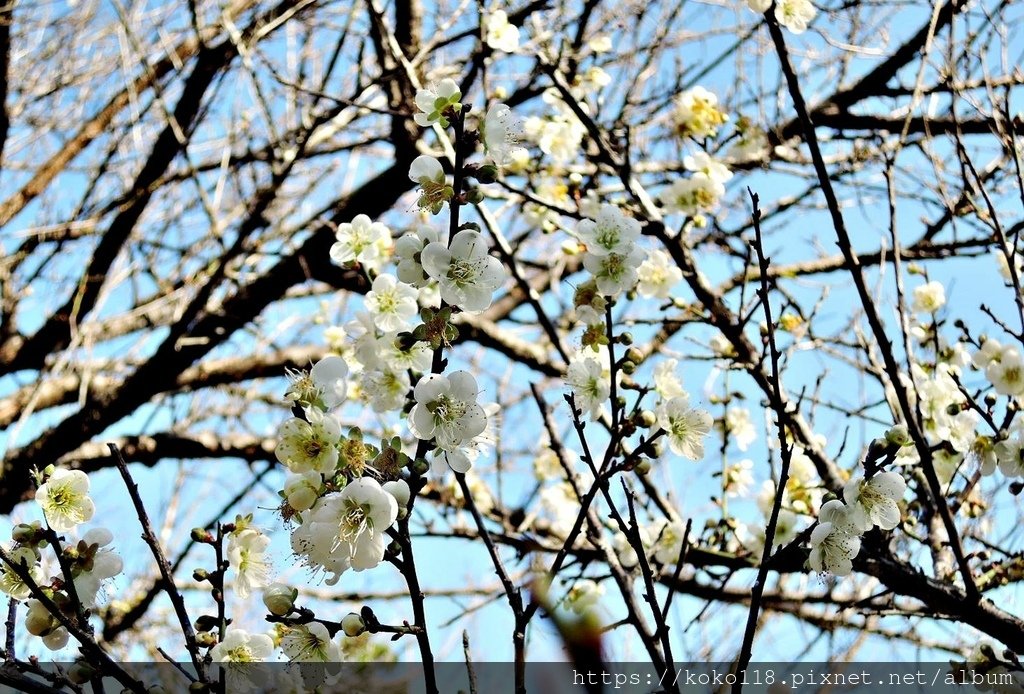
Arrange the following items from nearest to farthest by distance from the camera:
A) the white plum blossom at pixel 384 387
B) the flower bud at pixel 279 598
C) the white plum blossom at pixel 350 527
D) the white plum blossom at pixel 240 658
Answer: the white plum blossom at pixel 350 527 < the flower bud at pixel 279 598 < the white plum blossom at pixel 240 658 < the white plum blossom at pixel 384 387

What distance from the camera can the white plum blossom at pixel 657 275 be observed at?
2420 millimetres

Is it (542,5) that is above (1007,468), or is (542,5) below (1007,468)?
above

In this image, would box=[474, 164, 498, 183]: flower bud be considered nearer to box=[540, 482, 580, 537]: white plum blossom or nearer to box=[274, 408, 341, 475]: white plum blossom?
box=[274, 408, 341, 475]: white plum blossom

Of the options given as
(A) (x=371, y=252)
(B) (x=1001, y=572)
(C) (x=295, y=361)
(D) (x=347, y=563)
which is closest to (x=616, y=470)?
(D) (x=347, y=563)

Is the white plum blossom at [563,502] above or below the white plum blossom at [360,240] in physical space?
below

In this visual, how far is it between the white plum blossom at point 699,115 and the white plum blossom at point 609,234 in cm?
117

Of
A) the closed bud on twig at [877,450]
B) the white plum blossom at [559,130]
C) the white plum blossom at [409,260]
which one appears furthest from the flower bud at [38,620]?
the white plum blossom at [559,130]

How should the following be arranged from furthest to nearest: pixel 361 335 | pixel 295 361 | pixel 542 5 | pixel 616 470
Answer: pixel 295 361
pixel 542 5
pixel 361 335
pixel 616 470

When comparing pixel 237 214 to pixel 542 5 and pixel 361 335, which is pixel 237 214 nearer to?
pixel 542 5

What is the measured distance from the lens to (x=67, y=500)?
140 centimetres

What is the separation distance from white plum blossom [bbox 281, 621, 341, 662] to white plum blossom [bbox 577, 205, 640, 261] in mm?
901

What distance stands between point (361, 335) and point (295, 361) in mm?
2247

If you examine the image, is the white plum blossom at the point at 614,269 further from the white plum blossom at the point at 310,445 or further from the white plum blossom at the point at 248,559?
the white plum blossom at the point at 248,559

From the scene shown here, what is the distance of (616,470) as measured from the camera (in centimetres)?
131
